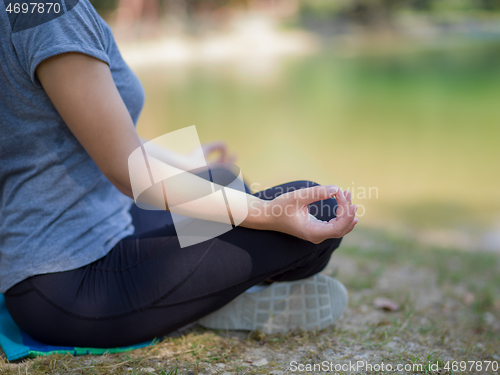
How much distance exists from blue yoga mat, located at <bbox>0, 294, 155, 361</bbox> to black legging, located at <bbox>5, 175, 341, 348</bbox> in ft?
0.06

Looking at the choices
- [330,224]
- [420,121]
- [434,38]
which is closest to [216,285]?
[330,224]

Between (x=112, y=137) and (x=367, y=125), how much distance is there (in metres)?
6.79

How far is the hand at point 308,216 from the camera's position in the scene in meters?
0.93

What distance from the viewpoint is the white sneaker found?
1210mm

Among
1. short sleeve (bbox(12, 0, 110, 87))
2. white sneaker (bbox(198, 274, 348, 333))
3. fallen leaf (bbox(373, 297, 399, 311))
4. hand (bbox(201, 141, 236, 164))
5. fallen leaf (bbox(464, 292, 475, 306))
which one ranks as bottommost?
fallen leaf (bbox(464, 292, 475, 306))

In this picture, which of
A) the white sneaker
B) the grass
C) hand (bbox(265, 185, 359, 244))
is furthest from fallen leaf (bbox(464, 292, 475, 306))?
hand (bbox(265, 185, 359, 244))

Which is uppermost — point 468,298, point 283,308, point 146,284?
point 146,284

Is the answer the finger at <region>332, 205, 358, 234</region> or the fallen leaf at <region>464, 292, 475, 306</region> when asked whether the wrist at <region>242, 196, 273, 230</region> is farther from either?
the fallen leaf at <region>464, 292, 475, 306</region>

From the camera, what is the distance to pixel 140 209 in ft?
4.55

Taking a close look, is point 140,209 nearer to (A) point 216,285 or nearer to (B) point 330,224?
(A) point 216,285

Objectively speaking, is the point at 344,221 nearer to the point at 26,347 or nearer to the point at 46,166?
the point at 46,166

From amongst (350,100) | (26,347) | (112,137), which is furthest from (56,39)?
(350,100)

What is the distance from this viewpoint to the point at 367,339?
1259 mm

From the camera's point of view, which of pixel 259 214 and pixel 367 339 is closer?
pixel 259 214
